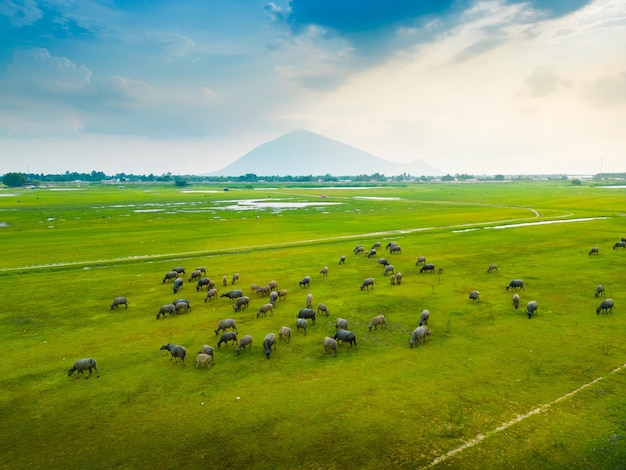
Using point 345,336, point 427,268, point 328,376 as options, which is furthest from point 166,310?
point 427,268

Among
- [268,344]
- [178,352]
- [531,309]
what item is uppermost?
[531,309]

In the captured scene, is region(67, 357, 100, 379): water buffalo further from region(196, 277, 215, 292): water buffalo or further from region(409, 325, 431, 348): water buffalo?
region(409, 325, 431, 348): water buffalo

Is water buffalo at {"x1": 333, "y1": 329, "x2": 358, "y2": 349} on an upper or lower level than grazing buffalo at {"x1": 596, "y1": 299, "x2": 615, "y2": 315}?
lower

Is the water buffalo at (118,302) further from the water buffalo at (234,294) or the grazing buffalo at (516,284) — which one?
the grazing buffalo at (516,284)

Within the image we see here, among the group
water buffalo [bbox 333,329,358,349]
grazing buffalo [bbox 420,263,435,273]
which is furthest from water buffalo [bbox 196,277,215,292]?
grazing buffalo [bbox 420,263,435,273]

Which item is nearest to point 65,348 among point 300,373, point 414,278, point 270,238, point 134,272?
point 300,373

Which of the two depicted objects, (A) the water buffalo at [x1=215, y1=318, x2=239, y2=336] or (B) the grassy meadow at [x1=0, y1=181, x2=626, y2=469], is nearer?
(B) the grassy meadow at [x1=0, y1=181, x2=626, y2=469]

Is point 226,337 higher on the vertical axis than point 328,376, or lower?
higher

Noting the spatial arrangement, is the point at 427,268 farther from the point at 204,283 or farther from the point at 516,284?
the point at 204,283
